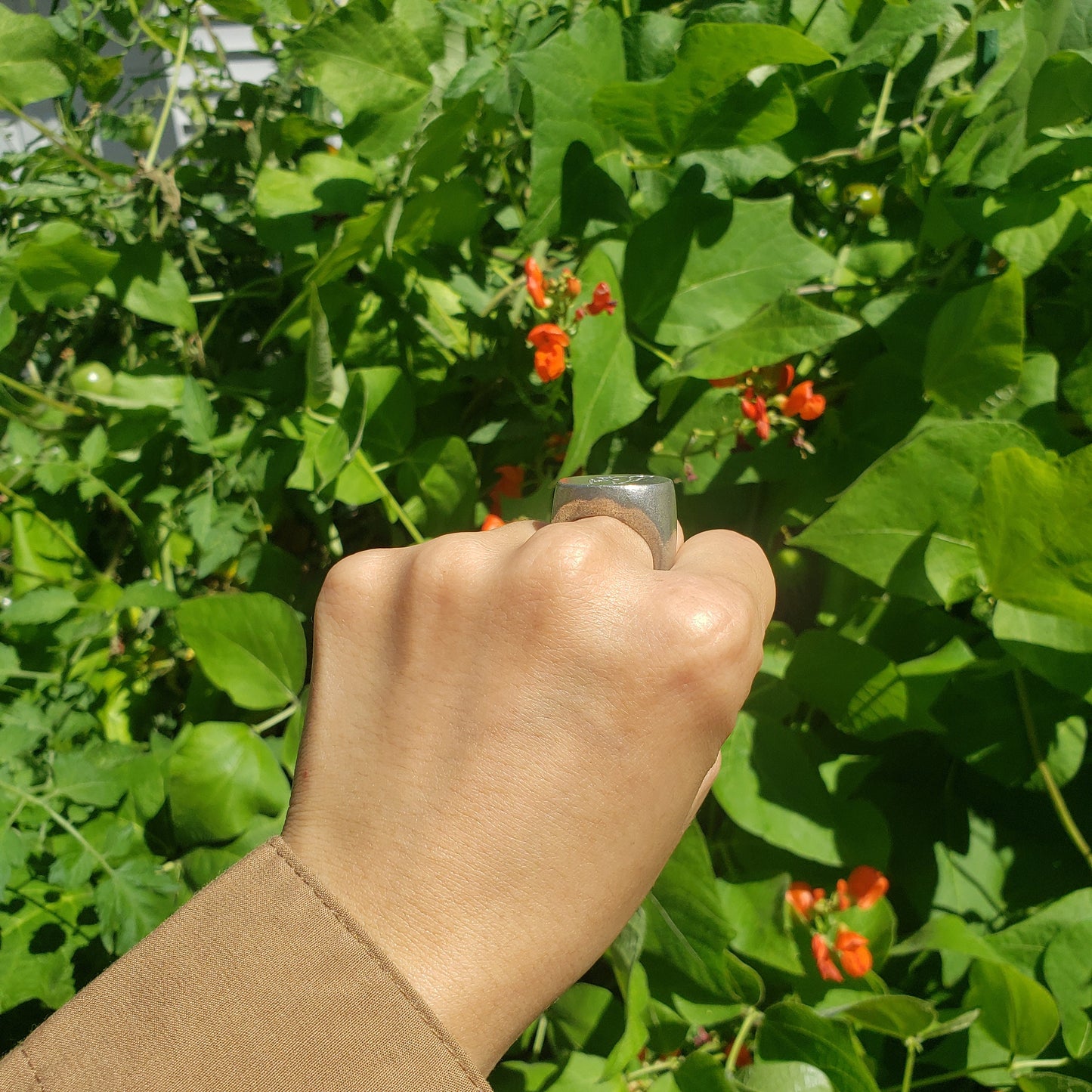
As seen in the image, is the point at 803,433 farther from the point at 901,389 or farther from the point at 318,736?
the point at 318,736

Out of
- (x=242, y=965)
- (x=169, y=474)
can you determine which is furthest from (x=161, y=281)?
(x=242, y=965)

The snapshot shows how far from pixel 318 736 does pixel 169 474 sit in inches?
27.9

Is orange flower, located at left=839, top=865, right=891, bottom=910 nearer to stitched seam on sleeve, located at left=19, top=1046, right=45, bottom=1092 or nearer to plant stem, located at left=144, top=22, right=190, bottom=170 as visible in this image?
stitched seam on sleeve, located at left=19, top=1046, right=45, bottom=1092

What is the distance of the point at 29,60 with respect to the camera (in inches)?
34.6

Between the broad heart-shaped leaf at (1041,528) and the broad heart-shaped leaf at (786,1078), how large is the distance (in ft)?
1.42

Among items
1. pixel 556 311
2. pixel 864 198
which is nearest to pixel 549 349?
pixel 556 311

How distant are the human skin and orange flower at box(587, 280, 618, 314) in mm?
349

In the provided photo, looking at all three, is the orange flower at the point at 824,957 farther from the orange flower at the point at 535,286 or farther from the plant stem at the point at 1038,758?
the orange flower at the point at 535,286

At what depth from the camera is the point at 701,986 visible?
0.79 metres

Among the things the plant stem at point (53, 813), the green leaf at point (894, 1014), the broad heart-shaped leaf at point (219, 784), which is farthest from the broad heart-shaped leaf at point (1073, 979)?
the plant stem at point (53, 813)

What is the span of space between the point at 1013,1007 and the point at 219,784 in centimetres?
74

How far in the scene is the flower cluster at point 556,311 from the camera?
766mm

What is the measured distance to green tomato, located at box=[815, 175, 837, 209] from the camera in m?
0.95

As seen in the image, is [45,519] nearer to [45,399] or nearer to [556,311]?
[45,399]
